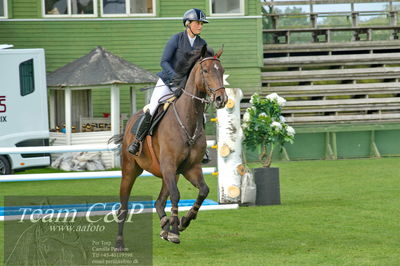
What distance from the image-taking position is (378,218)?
40.0 feet

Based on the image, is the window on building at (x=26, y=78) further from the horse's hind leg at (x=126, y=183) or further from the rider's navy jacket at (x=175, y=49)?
the rider's navy jacket at (x=175, y=49)

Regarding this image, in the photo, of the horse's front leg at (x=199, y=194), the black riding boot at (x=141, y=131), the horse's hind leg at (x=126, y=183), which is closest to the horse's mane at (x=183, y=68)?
the black riding boot at (x=141, y=131)

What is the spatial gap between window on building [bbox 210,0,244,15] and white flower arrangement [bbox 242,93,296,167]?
45.6 feet

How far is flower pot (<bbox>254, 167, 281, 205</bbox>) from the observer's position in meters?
13.8

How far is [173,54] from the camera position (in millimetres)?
10266

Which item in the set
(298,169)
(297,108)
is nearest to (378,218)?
(298,169)

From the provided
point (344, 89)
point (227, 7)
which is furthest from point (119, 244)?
point (344, 89)

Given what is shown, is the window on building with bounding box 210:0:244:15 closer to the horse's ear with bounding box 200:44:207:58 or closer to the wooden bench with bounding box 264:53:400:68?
the wooden bench with bounding box 264:53:400:68

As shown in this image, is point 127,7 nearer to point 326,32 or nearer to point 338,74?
point 326,32

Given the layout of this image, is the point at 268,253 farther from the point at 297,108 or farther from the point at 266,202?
the point at 297,108

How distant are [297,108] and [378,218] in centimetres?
1593

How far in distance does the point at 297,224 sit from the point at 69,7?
16.6 m

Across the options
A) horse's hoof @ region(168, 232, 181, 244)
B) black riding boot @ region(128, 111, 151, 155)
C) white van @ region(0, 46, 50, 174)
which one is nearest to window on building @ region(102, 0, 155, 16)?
white van @ region(0, 46, 50, 174)

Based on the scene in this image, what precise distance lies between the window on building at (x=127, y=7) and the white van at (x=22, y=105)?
593 centimetres
